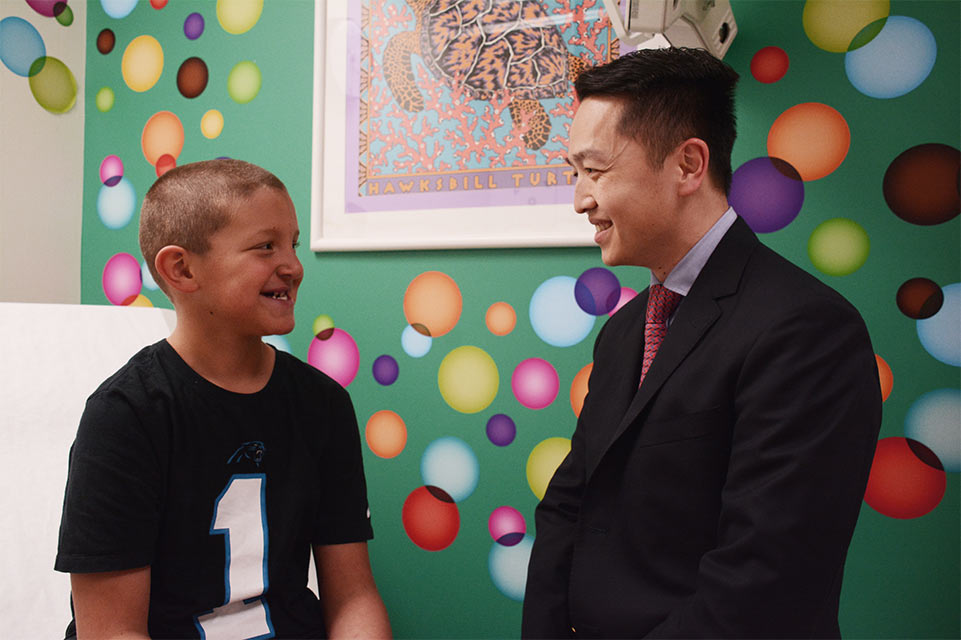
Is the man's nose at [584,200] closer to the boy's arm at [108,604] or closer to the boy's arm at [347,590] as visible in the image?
the boy's arm at [347,590]

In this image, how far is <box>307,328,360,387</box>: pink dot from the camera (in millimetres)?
1840

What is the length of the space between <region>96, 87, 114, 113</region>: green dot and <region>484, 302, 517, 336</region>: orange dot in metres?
1.40

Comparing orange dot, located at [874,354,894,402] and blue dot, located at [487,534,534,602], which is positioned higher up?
orange dot, located at [874,354,894,402]

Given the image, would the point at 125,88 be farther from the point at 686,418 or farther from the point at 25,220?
the point at 686,418

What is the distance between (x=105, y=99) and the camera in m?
2.21

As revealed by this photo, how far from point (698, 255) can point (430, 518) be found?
0.97m

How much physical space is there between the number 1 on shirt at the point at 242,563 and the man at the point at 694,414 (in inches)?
16.5

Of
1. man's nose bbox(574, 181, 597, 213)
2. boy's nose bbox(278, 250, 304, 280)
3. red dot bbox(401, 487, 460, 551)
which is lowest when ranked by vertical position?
red dot bbox(401, 487, 460, 551)

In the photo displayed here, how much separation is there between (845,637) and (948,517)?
0.96 ft

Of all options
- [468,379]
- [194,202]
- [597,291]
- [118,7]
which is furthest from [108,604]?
[118,7]

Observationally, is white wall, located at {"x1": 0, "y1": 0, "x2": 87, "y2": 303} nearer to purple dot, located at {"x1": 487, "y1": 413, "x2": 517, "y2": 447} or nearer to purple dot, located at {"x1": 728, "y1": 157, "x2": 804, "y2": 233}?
purple dot, located at {"x1": 487, "y1": 413, "x2": 517, "y2": 447}

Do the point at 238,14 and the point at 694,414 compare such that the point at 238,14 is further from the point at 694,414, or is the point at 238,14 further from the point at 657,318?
the point at 694,414

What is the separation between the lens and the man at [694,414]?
2.87ft

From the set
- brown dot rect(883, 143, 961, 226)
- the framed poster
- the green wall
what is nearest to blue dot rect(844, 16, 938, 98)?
the green wall
